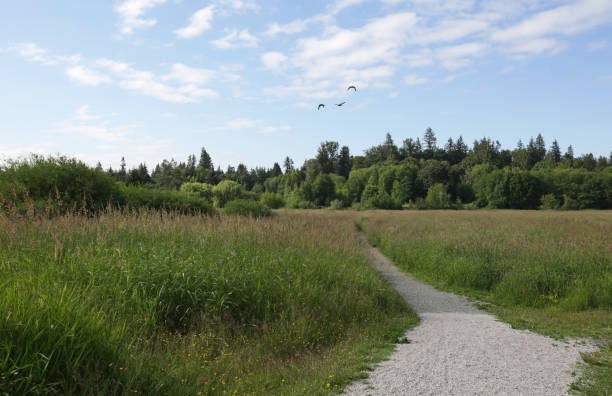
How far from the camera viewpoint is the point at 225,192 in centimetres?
3566

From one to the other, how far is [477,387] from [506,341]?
228cm

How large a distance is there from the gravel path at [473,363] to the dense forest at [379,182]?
928 cm

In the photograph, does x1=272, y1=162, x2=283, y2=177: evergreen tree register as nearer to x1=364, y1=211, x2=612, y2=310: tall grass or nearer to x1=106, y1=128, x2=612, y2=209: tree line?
x1=106, y1=128, x2=612, y2=209: tree line

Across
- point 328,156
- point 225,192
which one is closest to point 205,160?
point 328,156

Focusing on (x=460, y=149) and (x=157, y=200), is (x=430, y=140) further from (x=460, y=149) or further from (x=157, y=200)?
(x=157, y=200)

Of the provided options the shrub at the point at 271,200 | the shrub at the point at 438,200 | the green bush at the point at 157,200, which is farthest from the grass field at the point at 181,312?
the shrub at the point at 438,200

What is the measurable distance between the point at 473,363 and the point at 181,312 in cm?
469

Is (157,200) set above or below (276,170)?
below

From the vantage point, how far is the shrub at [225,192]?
3497 cm

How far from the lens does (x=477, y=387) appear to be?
14.2 ft

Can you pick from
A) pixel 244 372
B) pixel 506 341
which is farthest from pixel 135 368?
pixel 506 341

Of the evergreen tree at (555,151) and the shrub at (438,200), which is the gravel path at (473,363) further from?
the evergreen tree at (555,151)

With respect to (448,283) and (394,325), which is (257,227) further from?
(448,283)

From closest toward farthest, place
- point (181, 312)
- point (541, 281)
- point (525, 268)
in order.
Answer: point (181, 312)
point (541, 281)
point (525, 268)
